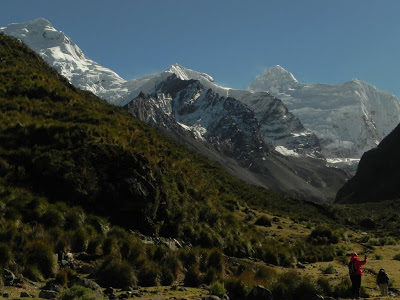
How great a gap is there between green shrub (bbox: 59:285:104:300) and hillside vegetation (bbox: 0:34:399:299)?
4.2 inches

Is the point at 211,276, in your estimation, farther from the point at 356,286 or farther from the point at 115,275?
the point at 356,286

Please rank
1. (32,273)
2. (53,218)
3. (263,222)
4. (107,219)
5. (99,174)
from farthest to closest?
(263,222) → (99,174) → (107,219) → (53,218) → (32,273)

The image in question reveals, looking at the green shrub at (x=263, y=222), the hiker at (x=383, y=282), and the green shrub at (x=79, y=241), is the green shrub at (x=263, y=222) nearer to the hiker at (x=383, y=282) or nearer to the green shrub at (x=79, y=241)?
the hiker at (x=383, y=282)

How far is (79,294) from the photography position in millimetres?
15352

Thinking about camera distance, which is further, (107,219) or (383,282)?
(107,219)

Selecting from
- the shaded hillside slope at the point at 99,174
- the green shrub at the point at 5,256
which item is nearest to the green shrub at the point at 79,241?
the shaded hillside slope at the point at 99,174

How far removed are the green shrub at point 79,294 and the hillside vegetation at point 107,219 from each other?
4.2 inches

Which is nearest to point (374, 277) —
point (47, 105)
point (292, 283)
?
point (292, 283)

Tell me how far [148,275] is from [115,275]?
5.50 ft

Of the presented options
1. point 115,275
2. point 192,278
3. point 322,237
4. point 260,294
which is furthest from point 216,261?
point 322,237

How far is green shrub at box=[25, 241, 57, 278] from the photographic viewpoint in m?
18.4

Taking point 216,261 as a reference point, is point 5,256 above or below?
below

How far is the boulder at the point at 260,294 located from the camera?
1890cm

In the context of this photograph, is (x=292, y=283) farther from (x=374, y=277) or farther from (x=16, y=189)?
(x=16, y=189)
